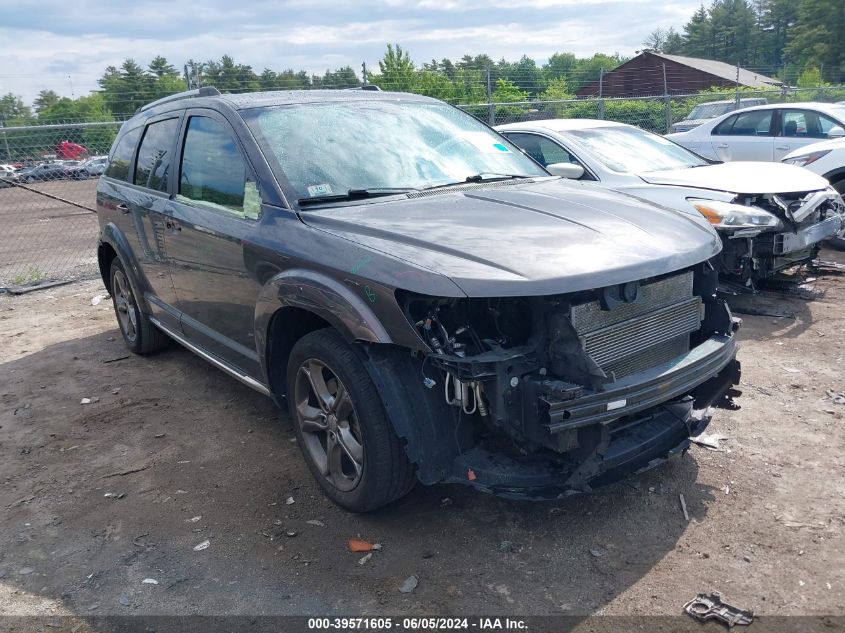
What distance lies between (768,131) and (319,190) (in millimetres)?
9877

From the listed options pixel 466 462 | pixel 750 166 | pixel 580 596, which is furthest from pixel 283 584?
pixel 750 166

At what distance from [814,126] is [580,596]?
10271 mm

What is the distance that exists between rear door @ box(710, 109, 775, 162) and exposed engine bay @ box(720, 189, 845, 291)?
501cm

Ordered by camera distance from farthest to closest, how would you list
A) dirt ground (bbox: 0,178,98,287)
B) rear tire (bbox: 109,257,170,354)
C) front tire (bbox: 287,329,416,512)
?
dirt ground (bbox: 0,178,98,287), rear tire (bbox: 109,257,170,354), front tire (bbox: 287,329,416,512)

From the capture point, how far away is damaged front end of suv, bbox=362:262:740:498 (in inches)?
107

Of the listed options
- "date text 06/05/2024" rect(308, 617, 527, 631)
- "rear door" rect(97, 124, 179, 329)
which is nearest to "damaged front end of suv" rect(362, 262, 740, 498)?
"date text 06/05/2024" rect(308, 617, 527, 631)

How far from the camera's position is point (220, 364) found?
14.3ft

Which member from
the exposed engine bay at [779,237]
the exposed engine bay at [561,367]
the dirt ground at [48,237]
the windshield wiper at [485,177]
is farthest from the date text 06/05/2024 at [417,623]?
the dirt ground at [48,237]

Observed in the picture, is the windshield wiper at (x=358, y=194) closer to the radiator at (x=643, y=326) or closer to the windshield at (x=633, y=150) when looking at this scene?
the radiator at (x=643, y=326)

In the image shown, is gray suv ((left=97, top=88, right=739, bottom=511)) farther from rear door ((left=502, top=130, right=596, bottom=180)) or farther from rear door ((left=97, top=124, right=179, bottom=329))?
rear door ((left=502, top=130, right=596, bottom=180))

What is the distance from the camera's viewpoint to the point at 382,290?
2.82m

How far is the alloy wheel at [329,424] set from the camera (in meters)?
3.23

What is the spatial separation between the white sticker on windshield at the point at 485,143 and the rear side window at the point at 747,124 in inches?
328

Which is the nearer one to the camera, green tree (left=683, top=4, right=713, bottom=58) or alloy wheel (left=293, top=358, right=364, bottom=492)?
alloy wheel (left=293, top=358, right=364, bottom=492)
